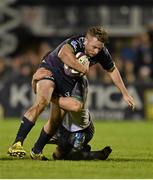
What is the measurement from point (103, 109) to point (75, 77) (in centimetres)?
1126

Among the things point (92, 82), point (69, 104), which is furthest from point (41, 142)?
point (92, 82)

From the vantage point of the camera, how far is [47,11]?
2855 cm

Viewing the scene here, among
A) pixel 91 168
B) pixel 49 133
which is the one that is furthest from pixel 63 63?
pixel 91 168

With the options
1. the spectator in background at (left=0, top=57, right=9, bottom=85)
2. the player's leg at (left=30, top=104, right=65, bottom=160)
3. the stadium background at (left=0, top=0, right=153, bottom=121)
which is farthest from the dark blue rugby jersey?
the spectator in background at (left=0, top=57, right=9, bottom=85)

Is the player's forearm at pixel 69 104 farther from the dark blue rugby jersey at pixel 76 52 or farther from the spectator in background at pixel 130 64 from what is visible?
the spectator in background at pixel 130 64

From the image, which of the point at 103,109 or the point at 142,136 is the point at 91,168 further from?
the point at 103,109

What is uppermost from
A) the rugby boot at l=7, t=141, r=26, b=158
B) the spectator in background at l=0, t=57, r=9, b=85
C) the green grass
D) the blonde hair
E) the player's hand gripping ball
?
the blonde hair

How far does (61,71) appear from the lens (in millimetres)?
11469

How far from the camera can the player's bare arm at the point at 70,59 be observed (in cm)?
1108

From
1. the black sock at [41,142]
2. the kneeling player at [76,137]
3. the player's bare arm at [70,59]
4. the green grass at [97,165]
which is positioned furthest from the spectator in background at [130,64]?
the player's bare arm at [70,59]

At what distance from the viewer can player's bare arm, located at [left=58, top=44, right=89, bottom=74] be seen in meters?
11.1

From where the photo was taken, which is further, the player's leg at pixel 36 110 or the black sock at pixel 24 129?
the black sock at pixel 24 129

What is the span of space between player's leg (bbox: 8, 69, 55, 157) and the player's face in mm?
666

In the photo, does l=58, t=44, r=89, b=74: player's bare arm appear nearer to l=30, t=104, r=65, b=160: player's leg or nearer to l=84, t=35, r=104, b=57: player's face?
l=84, t=35, r=104, b=57: player's face
